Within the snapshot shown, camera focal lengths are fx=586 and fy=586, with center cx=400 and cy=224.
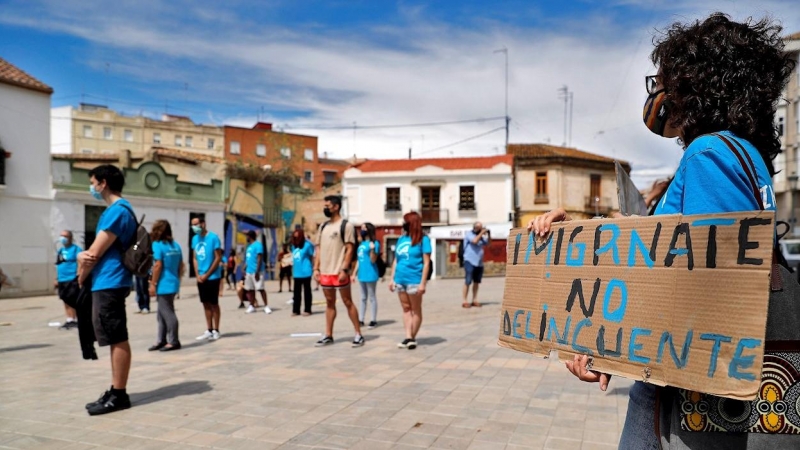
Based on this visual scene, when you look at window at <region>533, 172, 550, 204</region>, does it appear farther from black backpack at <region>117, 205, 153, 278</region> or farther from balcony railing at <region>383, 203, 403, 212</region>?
black backpack at <region>117, 205, 153, 278</region>

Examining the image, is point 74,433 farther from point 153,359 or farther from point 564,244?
point 564,244

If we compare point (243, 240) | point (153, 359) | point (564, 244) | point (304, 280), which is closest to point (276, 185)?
point (243, 240)

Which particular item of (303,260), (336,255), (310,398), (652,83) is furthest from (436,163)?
(652,83)

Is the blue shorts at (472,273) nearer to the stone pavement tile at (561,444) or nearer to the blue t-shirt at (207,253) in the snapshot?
the blue t-shirt at (207,253)

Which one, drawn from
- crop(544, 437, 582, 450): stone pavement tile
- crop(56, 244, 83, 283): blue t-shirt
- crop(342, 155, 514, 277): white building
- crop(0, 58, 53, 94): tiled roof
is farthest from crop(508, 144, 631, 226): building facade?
crop(544, 437, 582, 450): stone pavement tile

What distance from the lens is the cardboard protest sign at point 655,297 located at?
1.44m

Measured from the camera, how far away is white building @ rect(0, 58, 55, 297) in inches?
762

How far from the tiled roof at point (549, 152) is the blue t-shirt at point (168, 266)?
128ft

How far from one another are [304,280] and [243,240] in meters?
19.3

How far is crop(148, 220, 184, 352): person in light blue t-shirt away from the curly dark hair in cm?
745

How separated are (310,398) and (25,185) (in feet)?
Result: 64.3

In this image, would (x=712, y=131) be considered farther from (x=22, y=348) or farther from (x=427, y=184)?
(x=427, y=184)

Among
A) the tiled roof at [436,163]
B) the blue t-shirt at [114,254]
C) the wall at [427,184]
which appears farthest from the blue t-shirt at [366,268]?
the tiled roof at [436,163]

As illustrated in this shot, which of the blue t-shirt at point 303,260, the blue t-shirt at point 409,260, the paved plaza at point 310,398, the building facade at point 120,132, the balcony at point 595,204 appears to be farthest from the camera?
the building facade at point 120,132
